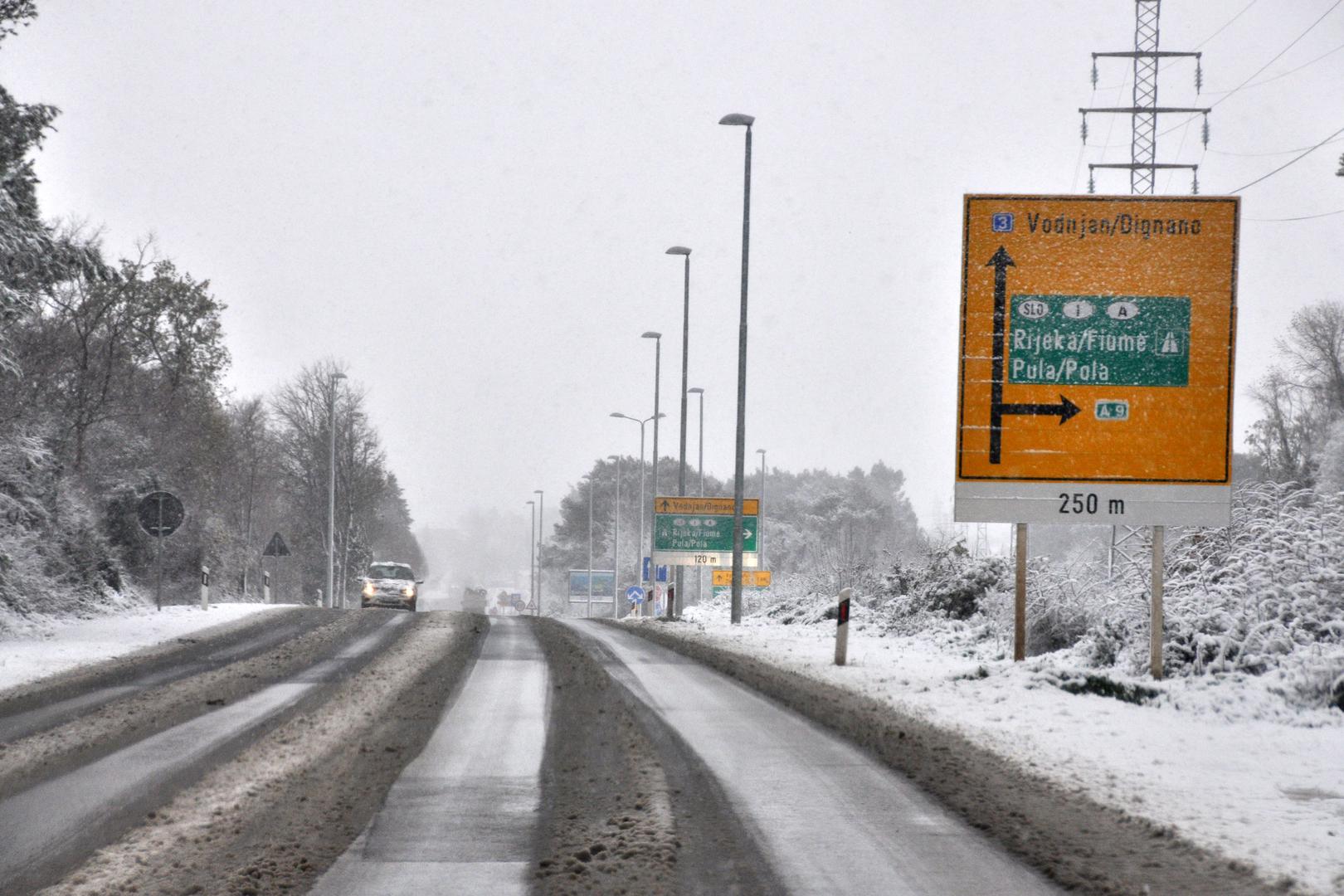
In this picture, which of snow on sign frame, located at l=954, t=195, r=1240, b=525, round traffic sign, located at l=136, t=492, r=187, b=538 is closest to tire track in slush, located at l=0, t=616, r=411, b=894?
snow on sign frame, located at l=954, t=195, r=1240, b=525

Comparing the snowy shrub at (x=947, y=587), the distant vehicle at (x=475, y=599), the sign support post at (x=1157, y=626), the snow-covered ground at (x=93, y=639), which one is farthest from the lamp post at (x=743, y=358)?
the distant vehicle at (x=475, y=599)

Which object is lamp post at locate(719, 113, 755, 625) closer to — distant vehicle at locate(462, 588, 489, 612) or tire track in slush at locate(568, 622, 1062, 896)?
tire track in slush at locate(568, 622, 1062, 896)

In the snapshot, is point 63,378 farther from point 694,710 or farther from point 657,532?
point 694,710

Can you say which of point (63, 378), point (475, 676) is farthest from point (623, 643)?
point (63, 378)

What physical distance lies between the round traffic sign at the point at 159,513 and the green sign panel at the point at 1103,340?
61.3ft

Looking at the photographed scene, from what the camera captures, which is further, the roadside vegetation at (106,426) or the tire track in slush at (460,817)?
the roadside vegetation at (106,426)

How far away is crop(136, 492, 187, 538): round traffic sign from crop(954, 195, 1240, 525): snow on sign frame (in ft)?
59.2

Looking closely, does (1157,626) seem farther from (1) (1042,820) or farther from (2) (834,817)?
(2) (834,817)

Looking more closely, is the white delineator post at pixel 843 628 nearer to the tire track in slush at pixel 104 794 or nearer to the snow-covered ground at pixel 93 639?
the tire track in slush at pixel 104 794

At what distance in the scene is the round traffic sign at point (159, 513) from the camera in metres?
26.1

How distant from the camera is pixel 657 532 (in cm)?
3831

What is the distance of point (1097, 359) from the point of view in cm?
1388

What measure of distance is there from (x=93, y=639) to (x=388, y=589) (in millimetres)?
19771

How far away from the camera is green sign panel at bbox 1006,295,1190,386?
13766 millimetres
